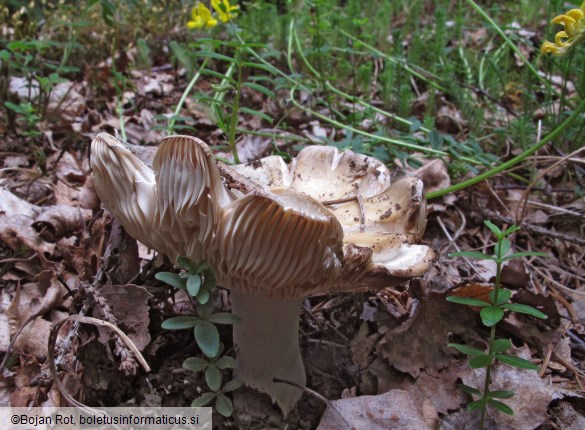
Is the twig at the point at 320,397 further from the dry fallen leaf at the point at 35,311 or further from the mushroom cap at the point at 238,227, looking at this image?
the dry fallen leaf at the point at 35,311

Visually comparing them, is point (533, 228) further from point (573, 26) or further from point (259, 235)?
point (259, 235)

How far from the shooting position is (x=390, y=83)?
377cm

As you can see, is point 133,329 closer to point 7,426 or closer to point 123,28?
point 7,426

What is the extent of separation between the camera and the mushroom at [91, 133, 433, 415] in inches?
56.1

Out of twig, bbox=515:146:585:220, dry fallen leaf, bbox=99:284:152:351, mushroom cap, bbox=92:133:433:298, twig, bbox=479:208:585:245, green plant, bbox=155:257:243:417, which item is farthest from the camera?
twig, bbox=479:208:585:245

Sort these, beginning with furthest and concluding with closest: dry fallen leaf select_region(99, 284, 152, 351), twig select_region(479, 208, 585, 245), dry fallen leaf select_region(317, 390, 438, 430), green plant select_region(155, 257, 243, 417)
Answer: twig select_region(479, 208, 585, 245) → dry fallen leaf select_region(99, 284, 152, 351) → dry fallen leaf select_region(317, 390, 438, 430) → green plant select_region(155, 257, 243, 417)

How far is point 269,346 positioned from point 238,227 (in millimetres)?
734

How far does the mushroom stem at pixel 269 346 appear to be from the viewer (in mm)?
1954

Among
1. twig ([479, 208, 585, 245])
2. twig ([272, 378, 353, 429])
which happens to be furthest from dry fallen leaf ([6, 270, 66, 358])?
twig ([479, 208, 585, 245])

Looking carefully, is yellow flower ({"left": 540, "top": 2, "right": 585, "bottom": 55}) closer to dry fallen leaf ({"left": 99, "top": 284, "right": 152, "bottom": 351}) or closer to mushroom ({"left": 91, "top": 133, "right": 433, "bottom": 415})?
mushroom ({"left": 91, "top": 133, "right": 433, "bottom": 415})

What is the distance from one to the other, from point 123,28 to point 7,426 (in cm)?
447

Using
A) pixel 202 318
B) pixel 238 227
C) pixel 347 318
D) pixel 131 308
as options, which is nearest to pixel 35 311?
pixel 131 308

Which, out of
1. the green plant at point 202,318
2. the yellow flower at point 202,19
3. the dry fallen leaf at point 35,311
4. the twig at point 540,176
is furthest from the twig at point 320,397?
the yellow flower at point 202,19

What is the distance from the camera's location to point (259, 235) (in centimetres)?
146
